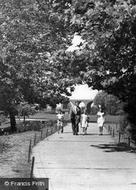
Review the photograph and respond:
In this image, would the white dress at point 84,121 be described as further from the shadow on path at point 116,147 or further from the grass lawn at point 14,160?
the grass lawn at point 14,160

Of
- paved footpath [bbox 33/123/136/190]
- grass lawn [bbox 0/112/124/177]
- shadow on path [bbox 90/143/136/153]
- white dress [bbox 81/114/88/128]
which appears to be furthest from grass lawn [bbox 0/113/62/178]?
white dress [bbox 81/114/88/128]

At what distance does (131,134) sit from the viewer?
24.7 meters

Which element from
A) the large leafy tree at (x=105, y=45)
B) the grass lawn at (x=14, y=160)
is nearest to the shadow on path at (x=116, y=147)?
the large leafy tree at (x=105, y=45)

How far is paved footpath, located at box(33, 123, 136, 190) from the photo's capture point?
1248 centimetres

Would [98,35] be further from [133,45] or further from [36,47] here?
[36,47]

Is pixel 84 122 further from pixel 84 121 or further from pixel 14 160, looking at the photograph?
pixel 14 160

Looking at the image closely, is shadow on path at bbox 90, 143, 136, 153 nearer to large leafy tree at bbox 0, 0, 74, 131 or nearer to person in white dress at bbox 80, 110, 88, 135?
person in white dress at bbox 80, 110, 88, 135

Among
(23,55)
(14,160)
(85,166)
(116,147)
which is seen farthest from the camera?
(23,55)

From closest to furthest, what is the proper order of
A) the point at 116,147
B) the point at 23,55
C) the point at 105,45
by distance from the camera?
1. the point at 105,45
2. the point at 116,147
3. the point at 23,55

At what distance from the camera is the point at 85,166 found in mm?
15273

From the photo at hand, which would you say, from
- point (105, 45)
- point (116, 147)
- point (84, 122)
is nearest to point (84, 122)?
point (84, 122)

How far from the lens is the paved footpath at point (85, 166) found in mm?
12477

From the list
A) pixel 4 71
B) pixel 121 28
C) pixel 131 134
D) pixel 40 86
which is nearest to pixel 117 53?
pixel 121 28

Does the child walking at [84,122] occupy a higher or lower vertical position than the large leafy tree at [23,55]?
lower
